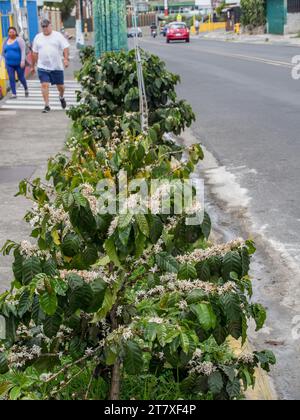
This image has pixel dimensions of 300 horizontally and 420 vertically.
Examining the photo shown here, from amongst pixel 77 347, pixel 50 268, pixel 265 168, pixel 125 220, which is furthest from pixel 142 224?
pixel 265 168

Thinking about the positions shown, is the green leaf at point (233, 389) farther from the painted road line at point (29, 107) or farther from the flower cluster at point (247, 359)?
the painted road line at point (29, 107)

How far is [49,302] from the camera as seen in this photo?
2.97 m

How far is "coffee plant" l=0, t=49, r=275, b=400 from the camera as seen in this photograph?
10.1ft

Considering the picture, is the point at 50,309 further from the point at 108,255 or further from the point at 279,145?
the point at 279,145

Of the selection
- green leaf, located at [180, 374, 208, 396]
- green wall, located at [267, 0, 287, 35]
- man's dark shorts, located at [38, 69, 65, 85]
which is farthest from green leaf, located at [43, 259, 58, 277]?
green wall, located at [267, 0, 287, 35]

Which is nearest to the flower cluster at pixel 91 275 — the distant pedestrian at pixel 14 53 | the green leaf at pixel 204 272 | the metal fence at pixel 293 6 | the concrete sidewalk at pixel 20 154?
the green leaf at pixel 204 272

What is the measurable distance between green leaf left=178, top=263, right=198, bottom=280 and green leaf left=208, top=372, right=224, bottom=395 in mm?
468

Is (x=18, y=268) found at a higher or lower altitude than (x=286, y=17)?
higher

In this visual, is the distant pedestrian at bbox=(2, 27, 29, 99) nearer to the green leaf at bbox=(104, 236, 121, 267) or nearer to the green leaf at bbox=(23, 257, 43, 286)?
the green leaf at bbox=(23, 257, 43, 286)

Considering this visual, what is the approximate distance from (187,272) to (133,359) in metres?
0.44

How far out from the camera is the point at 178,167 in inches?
150

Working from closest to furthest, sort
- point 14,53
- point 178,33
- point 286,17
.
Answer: point 14,53
point 286,17
point 178,33

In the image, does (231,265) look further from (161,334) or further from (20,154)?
(20,154)
